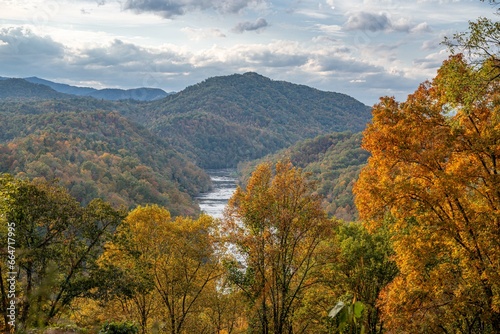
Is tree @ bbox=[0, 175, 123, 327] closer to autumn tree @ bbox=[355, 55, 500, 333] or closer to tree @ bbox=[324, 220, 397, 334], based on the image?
autumn tree @ bbox=[355, 55, 500, 333]

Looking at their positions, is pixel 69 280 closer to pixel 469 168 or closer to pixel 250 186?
pixel 250 186

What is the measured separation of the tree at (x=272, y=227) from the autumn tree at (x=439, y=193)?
7798 mm

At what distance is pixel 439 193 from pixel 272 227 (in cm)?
1047

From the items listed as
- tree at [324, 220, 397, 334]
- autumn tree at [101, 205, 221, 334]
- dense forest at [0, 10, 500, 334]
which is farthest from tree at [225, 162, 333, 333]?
autumn tree at [101, 205, 221, 334]

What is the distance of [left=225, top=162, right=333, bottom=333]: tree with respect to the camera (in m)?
21.7

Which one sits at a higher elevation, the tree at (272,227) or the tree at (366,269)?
the tree at (272,227)

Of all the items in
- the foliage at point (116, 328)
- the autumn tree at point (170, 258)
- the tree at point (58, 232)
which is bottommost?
the autumn tree at point (170, 258)

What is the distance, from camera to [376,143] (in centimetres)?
1389

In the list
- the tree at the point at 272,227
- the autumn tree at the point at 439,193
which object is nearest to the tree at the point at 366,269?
the tree at the point at 272,227

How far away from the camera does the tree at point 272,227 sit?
854 inches

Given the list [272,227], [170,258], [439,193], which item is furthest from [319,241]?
[170,258]

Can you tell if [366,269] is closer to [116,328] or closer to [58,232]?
[116,328]

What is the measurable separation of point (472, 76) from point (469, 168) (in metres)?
3.19

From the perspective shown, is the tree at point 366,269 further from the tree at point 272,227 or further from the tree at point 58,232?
the tree at point 58,232
